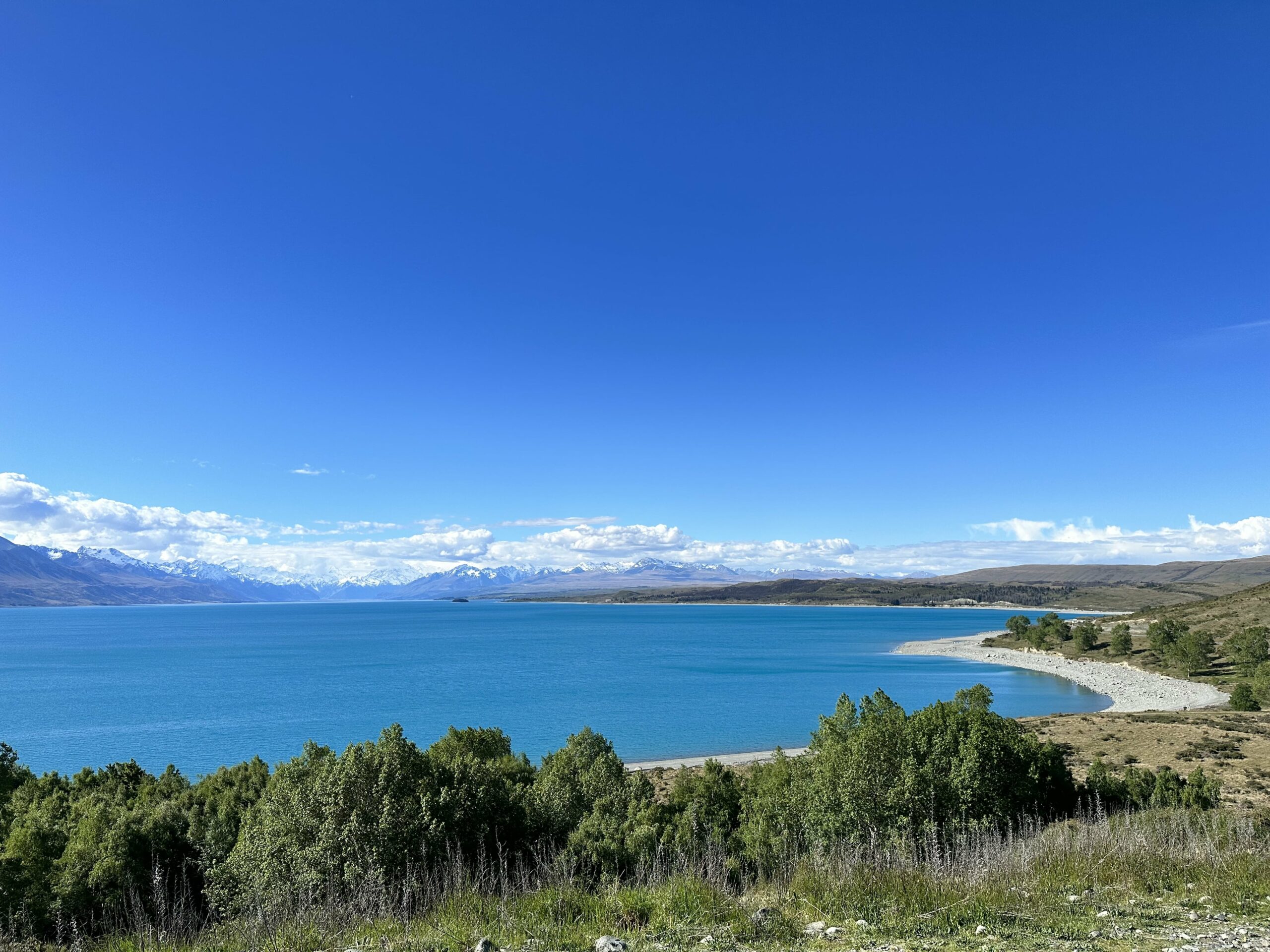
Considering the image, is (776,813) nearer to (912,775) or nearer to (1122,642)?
(912,775)

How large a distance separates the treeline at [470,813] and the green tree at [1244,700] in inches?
1927

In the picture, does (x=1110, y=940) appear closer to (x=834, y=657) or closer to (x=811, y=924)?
(x=811, y=924)

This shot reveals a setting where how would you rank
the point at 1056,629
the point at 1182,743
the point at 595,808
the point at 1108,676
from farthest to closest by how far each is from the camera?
the point at 1056,629, the point at 1108,676, the point at 1182,743, the point at 595,808

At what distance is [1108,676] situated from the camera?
3925 inches

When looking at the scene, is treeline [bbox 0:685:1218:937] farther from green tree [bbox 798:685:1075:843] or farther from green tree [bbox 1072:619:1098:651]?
green tree [bbox 1072:619:1098:651]

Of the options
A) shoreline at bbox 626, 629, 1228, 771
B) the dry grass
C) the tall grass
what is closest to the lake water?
shoreline at bbox 626, 629, 1228, 771

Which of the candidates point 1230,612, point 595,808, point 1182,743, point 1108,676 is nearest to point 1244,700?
point 1182,743

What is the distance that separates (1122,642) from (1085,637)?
8072mm

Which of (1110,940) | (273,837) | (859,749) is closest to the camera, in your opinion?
(1110,940)

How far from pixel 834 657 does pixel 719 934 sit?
142m

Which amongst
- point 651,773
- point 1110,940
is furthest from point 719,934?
point 651,773

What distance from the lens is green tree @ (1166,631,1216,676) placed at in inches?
3652

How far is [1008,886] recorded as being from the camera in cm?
1092

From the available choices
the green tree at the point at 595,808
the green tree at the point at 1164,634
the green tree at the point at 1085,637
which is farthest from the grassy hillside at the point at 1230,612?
the green tree at the point at 595,808
